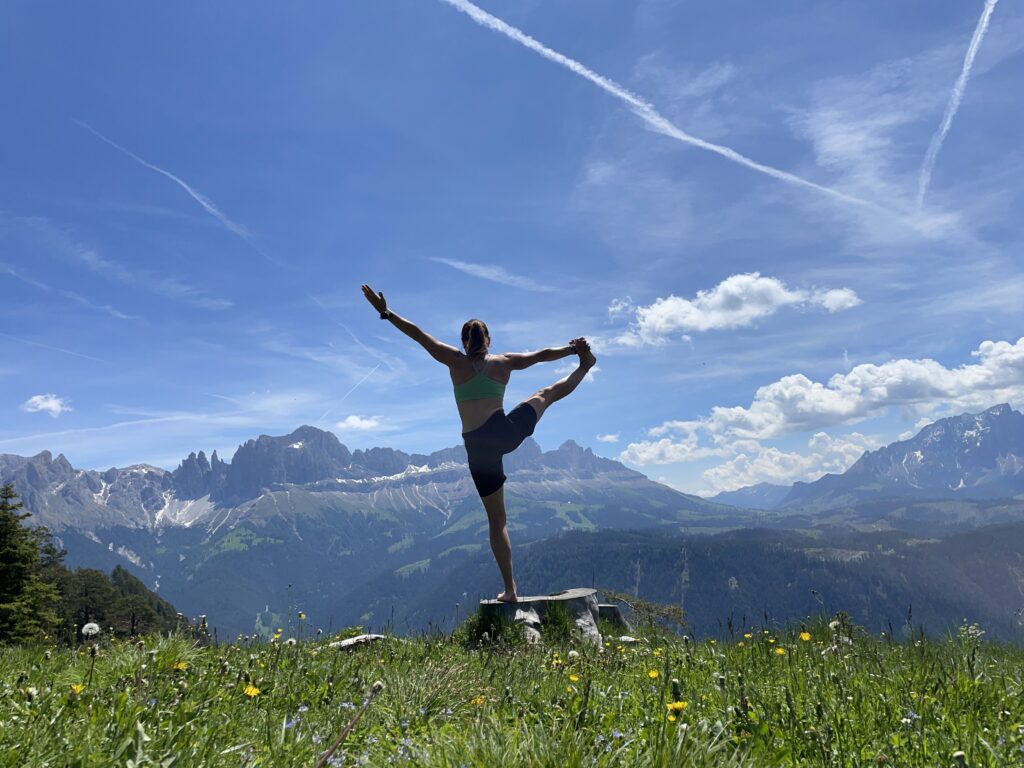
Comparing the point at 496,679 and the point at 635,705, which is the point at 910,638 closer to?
the point at 635,705

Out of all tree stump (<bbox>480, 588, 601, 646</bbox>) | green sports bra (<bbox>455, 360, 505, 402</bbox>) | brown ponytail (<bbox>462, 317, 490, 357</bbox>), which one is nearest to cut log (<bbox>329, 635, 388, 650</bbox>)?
tree stump (<bbox>480, 588, 601, 646</bbox>)

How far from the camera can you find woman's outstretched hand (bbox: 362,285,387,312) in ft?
28.2

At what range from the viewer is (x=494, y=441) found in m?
8.77

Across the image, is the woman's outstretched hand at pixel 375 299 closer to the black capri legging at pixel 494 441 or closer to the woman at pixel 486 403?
the woman at pixel 486 403

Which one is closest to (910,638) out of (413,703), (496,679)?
(496,679)

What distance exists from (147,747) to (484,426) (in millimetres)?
6240

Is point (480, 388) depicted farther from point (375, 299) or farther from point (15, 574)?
point (15, 574)

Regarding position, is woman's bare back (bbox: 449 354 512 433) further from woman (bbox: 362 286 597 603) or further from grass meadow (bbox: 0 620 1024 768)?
grass meadow (bbox: 0 620 1024 768)

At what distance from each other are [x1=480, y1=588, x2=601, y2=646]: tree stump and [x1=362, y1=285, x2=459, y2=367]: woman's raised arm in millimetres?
3898

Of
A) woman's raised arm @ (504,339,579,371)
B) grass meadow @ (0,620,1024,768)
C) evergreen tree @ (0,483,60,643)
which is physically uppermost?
woman's raised arm @ (504,339,579,371)

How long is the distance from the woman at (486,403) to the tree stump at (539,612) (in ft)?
1.85

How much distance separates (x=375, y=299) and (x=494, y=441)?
8.62 ft

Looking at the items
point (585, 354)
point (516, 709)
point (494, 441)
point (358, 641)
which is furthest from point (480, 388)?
point (516, 709)

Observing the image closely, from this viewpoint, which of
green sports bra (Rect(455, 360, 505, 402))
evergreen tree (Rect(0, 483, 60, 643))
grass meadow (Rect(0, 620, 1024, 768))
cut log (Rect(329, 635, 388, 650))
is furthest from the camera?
evergreen tree (Rect(0, 483, 60, 643))
